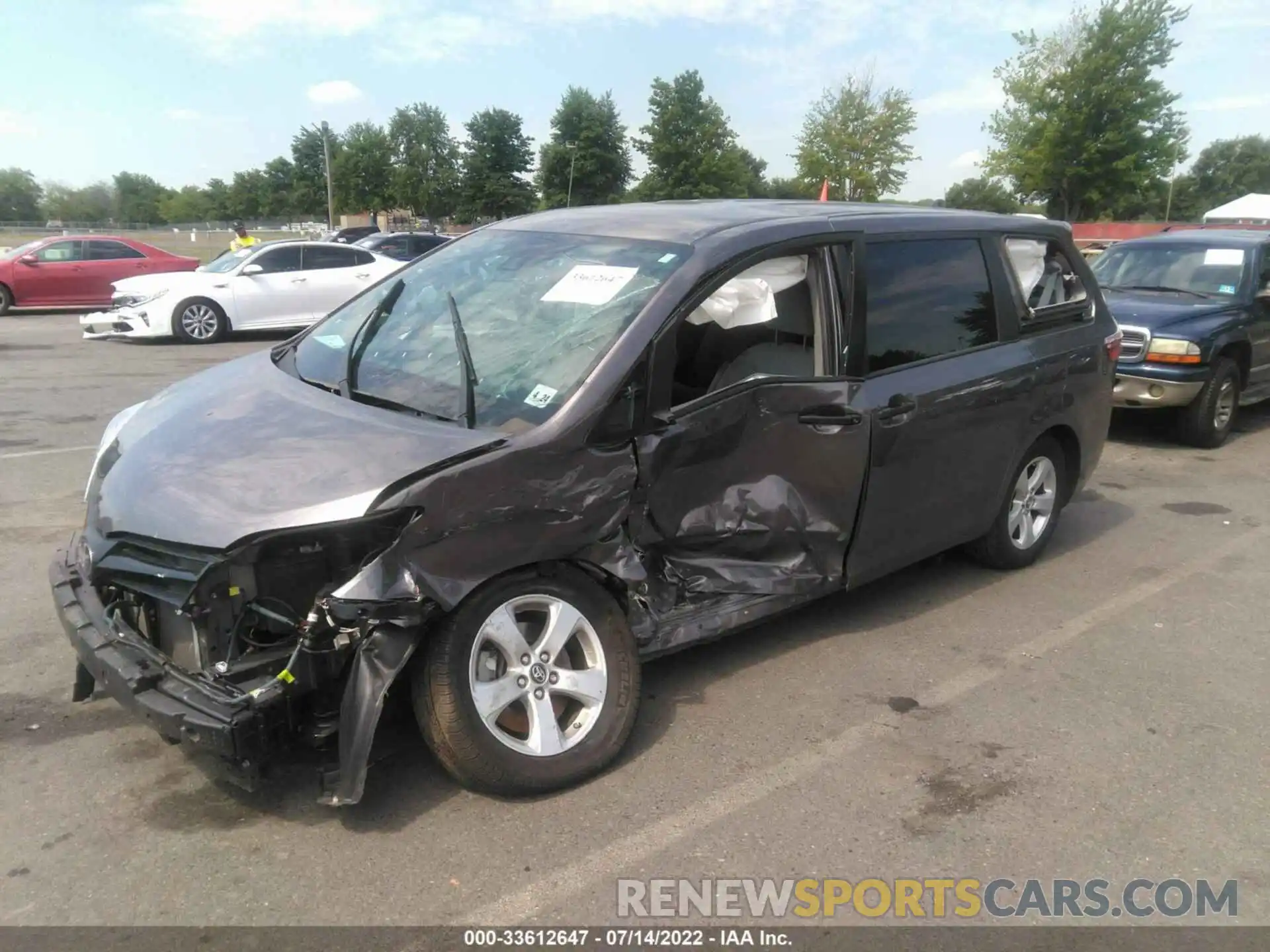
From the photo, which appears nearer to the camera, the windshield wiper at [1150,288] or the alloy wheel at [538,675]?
the alloy wheel at [538,675]

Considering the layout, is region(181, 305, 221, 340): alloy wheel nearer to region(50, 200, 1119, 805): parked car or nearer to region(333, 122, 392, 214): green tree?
region(50, 200, 1119, 805): parked car

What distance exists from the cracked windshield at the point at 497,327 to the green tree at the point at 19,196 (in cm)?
8706

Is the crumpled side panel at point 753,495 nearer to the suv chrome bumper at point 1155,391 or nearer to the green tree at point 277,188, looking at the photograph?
the suv chrome bumper at point 1155,391

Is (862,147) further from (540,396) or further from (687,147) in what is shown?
(540,396)

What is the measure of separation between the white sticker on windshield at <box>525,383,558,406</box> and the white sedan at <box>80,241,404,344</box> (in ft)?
37.7

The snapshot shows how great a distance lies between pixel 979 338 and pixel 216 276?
1330cm

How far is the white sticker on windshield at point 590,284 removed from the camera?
12.3 feet

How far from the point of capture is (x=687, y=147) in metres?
55.0

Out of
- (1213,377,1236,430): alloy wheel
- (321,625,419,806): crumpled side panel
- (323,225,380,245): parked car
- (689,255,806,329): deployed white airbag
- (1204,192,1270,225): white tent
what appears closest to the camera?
(321,625,419,806): crumpled side panel

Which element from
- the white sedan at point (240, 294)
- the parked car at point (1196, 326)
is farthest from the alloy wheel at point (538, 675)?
the white sedan at point (240, 294)


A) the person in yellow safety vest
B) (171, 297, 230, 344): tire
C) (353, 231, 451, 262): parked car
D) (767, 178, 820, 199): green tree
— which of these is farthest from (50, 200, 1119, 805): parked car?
(767, 178, 820, 199): green tree

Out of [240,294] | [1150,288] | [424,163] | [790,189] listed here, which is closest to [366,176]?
[424,163]

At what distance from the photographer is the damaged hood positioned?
9.62 ft
